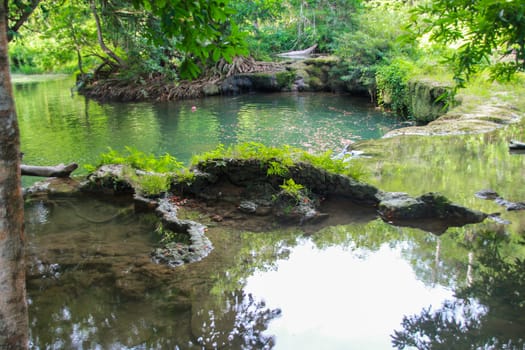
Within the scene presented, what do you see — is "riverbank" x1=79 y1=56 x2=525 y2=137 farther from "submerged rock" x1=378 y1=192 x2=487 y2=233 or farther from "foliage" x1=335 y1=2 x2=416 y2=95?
"submerged rock" x1=378 y1=192 x2=487 y2=233

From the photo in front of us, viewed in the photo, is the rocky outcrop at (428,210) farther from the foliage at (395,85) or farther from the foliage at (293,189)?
the foliage at (395,85)

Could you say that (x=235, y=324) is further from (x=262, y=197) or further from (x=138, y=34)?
(x=138, y=34)

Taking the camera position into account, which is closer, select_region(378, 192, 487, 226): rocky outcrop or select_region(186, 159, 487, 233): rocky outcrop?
select_region(378, 192, 487, 226): rocky outcrop

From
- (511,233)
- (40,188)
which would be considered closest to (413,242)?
(511,233)

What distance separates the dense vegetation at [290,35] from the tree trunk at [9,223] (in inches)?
45.8

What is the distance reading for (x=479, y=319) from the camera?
356 centimetres

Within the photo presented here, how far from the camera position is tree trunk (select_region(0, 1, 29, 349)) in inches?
88.4

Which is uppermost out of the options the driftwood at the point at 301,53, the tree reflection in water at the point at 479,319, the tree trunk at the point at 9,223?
the driftwood at the point at 301,53

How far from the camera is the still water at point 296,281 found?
3484 mm

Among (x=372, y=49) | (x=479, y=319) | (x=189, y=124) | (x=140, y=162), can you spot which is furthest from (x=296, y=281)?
(x=372, y=49)

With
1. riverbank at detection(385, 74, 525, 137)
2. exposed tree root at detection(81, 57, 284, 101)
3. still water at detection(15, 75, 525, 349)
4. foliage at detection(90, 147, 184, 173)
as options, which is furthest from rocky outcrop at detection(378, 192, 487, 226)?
exposed tree root at detection(81, 57, 284, 101)

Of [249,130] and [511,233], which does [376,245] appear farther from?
[249,130]

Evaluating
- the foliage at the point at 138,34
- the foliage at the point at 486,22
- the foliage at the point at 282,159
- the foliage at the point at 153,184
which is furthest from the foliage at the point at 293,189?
the foliage at the point at 486,22

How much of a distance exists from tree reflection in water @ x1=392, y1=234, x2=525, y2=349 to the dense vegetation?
189 centimetres
